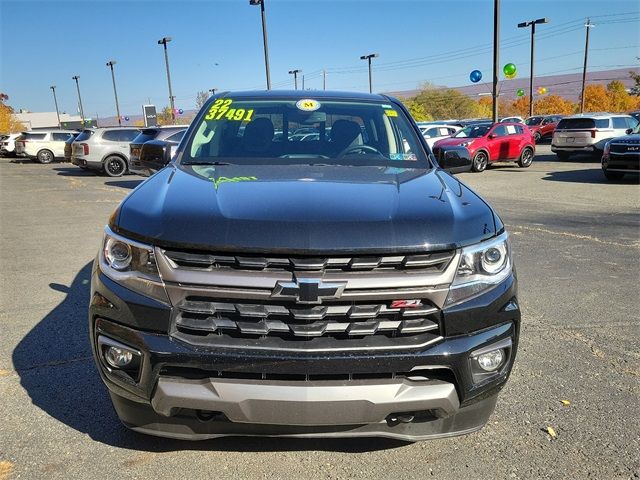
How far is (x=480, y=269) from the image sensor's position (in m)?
2.23

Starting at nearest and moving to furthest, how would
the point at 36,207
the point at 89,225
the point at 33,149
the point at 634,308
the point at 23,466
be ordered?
the point at 23,466
the point at 634,308
the point at 89,225
the point at 36,207
the point at 33,149

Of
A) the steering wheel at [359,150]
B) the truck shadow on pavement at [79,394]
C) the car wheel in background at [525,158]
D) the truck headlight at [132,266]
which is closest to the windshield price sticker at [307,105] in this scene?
the steering wheel at [359,150]

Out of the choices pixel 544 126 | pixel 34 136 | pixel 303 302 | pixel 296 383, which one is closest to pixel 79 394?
pixel 296 383

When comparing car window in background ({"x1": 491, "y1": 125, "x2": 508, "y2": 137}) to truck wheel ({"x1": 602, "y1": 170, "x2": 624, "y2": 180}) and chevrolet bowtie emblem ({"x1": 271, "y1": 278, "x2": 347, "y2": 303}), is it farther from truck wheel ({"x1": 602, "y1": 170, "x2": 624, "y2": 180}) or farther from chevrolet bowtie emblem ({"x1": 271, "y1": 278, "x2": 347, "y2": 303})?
chevrolet bowtie emblem ({"x1": 271, "y1": 278, "x2": 347, "y2": 303})

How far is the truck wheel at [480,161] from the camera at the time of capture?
61.1ft

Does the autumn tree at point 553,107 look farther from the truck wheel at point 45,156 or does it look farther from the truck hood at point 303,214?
the truck hood at point 303,214

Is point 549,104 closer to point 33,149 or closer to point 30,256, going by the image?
point 33,149

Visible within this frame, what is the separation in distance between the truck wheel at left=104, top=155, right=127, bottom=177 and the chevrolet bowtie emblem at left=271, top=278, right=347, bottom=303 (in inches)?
754

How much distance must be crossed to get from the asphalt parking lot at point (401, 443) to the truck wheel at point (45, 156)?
2519 centimetres

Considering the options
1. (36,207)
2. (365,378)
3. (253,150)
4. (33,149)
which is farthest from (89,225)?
(33,149)

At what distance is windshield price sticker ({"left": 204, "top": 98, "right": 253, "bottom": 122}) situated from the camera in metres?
3.73

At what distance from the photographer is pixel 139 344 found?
211 centimetres

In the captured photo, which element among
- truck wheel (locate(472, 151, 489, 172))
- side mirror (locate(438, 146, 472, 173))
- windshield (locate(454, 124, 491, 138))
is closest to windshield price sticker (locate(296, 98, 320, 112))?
side mirror (locate(438, 146, 472, 173))

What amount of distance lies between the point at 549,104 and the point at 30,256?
82165mm
